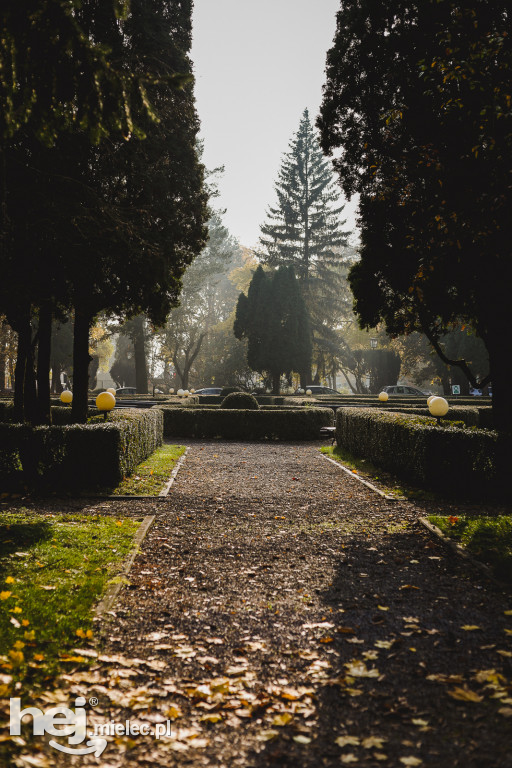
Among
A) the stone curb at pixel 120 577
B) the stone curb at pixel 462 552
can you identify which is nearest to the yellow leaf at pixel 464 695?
the stone curb at pixel 462 552

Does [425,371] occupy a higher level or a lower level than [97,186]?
lower

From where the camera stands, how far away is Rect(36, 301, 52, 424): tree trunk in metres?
10.6

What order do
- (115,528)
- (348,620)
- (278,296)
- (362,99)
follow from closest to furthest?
(348,620) → (115,528) → (362,99) → (278,296)

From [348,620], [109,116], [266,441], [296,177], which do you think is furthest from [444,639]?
[296,177]

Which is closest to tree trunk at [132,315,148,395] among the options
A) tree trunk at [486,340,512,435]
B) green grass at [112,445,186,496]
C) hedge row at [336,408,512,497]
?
green grass at [112,445,186,496]

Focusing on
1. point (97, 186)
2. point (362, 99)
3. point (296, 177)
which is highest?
point (296, 177)

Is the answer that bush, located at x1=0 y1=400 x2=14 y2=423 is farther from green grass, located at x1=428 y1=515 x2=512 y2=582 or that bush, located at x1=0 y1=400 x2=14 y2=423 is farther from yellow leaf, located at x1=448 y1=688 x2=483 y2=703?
yellow leaf, located at x1=448 y1=688 x2=483 y2=703

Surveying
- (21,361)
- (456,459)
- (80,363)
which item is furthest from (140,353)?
(456,459)

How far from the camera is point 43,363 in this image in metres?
10.9

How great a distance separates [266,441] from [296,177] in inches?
1335

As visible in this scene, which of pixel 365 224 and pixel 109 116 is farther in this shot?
pixel 365 224

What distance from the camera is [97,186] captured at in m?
10.8

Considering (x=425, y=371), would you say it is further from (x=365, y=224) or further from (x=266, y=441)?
(x=365, y=224)

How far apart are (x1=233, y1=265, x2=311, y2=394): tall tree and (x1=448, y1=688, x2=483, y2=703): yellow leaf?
29954mm
